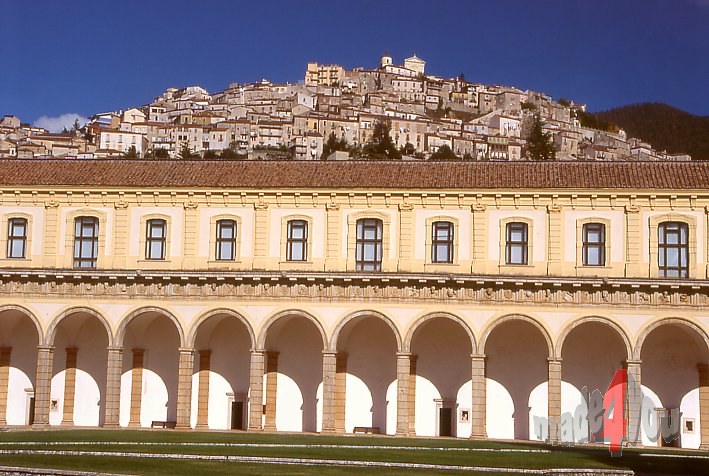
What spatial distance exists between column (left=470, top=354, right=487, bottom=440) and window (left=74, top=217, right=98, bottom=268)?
15.9m

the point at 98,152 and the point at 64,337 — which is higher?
the point at 98,152

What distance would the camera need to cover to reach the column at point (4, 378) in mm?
48281

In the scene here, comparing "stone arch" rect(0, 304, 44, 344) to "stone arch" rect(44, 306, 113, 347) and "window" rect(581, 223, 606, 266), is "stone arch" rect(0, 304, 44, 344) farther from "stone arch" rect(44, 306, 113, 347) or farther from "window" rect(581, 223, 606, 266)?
"window" rect(581, 223, 606, 266)

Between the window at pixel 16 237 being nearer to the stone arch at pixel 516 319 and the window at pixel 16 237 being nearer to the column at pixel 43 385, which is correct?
the column at pixel 43 385

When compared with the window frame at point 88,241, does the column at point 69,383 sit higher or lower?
lower

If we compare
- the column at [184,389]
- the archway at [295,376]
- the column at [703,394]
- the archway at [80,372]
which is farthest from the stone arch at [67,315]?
the column at [703,394]

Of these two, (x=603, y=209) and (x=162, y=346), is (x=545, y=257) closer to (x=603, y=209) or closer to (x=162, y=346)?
(x=603, y=209)

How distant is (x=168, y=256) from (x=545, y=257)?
14.8m

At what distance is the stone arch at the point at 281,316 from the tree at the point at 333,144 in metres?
124

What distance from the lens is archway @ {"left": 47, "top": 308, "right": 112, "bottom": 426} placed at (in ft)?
158

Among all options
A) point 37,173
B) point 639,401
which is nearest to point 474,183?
point 639,401

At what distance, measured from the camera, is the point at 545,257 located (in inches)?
1767

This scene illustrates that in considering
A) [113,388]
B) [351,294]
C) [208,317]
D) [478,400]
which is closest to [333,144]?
[208,317]

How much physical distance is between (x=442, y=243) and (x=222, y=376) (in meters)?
10.5
